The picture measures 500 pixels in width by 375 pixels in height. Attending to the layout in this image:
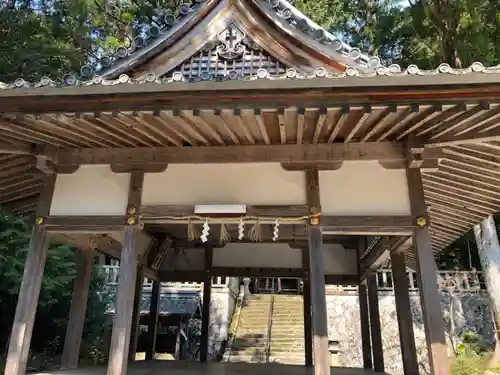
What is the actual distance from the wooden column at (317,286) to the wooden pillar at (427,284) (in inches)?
41.2

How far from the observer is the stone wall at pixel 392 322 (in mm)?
15172

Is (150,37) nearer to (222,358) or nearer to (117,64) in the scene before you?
(117,64)

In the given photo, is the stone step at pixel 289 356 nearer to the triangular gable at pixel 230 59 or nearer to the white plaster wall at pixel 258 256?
the white plaster wall at pixel 258 256

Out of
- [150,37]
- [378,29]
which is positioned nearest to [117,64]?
[150,37]

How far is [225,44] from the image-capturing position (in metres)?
5.92

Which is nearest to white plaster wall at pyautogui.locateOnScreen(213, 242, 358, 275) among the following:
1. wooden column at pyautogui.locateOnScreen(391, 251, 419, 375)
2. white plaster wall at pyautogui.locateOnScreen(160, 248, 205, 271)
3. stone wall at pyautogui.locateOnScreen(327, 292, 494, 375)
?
white plaster wall at pyautogui.locateOnScreen(160, 248, 205, 271)

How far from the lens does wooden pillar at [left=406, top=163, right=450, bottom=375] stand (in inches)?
166

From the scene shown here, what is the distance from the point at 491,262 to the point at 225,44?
397 inches

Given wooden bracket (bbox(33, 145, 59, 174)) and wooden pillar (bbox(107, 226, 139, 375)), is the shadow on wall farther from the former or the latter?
wooden bracket (bbox(33, 145, 59, 174))

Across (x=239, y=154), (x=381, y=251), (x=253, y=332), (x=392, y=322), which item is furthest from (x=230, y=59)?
(x=392, y=322)

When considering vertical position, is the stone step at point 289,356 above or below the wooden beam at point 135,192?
below

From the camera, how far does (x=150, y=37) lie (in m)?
5.98

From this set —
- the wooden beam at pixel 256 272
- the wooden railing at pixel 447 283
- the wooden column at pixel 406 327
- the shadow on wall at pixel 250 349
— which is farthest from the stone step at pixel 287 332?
the wooden column at pixel 406 327

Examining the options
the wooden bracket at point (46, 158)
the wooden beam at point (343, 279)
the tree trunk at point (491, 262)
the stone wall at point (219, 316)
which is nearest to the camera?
the wooden bracket at point (46, 158)
